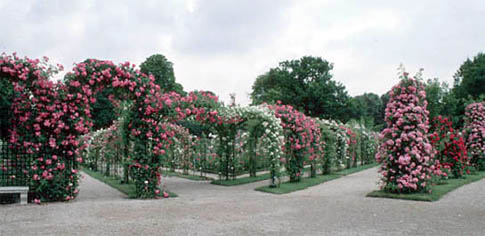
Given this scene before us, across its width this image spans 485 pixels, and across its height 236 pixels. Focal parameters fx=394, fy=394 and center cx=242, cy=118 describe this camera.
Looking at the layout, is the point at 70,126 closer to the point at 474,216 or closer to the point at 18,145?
the point at 18,145

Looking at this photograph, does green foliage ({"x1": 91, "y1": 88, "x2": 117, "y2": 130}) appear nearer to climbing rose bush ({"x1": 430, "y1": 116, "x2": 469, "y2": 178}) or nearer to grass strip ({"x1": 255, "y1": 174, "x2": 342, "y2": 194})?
grass strip ({"x1": 255, "y1": 174, "x2": 342, "y2": 194})

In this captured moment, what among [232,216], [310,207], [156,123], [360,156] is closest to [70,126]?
[156,123]

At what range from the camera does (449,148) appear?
13.1 m

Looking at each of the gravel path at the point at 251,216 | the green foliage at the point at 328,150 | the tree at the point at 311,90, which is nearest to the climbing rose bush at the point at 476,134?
the green foliage at the point at 328,150

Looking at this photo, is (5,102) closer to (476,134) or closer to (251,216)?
(251,216)

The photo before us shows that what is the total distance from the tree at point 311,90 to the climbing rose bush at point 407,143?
2895 centimetres

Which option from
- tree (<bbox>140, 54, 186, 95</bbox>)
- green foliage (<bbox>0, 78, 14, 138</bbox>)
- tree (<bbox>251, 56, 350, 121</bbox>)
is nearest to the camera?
green foliage (<bbox>0, 78, 14, 138</bbox>)

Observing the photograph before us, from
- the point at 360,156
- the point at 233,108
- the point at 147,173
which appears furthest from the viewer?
the point at 360,156

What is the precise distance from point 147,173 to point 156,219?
9.98 ft

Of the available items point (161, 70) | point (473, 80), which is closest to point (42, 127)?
point (161, 70)

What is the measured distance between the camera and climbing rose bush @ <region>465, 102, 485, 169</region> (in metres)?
16.3

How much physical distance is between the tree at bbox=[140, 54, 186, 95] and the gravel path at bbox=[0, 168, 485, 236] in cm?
2732

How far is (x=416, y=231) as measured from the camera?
612cm

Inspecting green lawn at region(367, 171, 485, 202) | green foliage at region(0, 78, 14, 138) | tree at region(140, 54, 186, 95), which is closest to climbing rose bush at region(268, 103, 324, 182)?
green lawn at region(367, 171, 485, 202)
